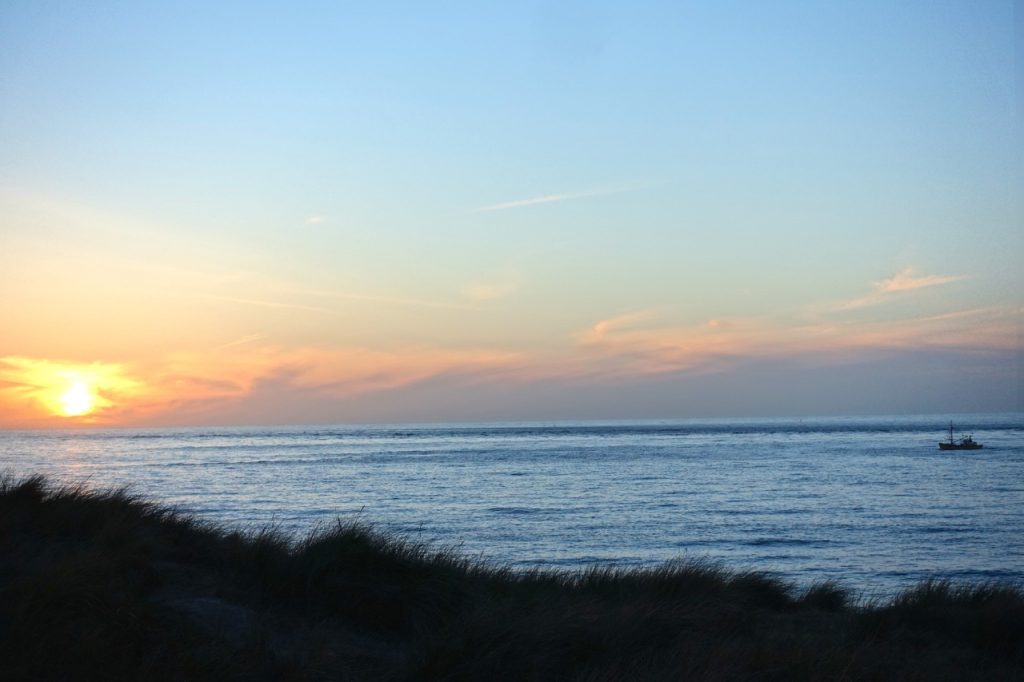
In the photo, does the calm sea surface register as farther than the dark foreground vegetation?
Yes

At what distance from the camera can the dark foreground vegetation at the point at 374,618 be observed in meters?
7.19

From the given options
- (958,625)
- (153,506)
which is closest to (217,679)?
(153,506)

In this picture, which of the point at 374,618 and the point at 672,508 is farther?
the point at 672,508

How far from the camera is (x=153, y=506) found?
13320 millimetres

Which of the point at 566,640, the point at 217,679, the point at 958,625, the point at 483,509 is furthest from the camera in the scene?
the point at 483,509

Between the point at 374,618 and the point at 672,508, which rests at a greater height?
the point at 374,618

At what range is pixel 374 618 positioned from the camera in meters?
9.58

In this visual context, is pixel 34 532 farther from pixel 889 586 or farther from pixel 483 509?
pixel 483 509

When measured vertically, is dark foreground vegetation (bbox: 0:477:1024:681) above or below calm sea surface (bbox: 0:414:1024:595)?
above

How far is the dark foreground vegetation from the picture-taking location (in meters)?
7.19

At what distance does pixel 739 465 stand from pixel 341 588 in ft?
232

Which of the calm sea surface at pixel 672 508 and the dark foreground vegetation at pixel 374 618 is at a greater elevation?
the dark foreground vegetation at pixel 374 618

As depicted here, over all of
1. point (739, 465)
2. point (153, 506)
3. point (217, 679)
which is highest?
point (153, 506)

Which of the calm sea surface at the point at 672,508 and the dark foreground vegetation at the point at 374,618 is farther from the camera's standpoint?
→ the calm sea surface at the point at 672,508
